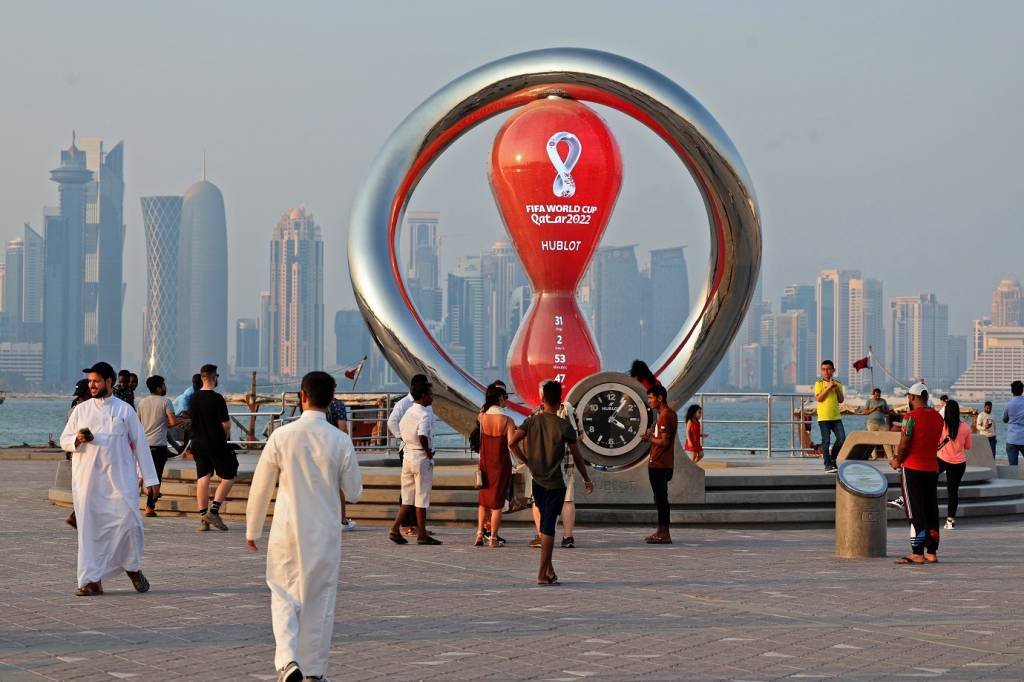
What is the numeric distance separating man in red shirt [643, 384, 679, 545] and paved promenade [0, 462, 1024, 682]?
1.07 feet

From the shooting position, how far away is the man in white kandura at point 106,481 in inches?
397

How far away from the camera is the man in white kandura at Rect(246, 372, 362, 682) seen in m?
6.75

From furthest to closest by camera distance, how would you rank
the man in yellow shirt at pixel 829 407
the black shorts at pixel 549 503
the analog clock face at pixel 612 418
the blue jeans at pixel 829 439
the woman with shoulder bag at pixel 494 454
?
the man in yellow shirt at pixel 829 407 → the blue jeans at pixel 829 439 → the analog clock face at pixel 612 418 → the woman with shoulder bag at pixel 494 454 → the black shorts at pixel 549 503

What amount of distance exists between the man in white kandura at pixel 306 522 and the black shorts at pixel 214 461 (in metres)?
7.93

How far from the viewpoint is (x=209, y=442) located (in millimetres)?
14914

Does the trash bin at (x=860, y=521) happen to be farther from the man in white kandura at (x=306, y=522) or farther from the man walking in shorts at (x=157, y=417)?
the man walking in shorts at (x=157, y=417)

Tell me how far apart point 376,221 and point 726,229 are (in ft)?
13.7

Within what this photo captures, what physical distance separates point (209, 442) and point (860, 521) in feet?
20.3

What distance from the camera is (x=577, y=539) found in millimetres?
14242

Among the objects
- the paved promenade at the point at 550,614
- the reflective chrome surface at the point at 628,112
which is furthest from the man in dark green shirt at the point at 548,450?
the reflective chrome surface at the point at 628,112

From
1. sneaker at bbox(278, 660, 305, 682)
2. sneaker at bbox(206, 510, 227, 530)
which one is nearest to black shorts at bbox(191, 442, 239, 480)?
sneaker at bbox(206, 510, 227, 530)

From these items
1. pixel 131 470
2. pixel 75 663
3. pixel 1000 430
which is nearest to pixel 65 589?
pixel 131 470

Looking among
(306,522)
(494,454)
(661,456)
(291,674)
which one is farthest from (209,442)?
(291,674)

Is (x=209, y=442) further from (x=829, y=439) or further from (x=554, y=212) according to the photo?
(x=829, y=439)
